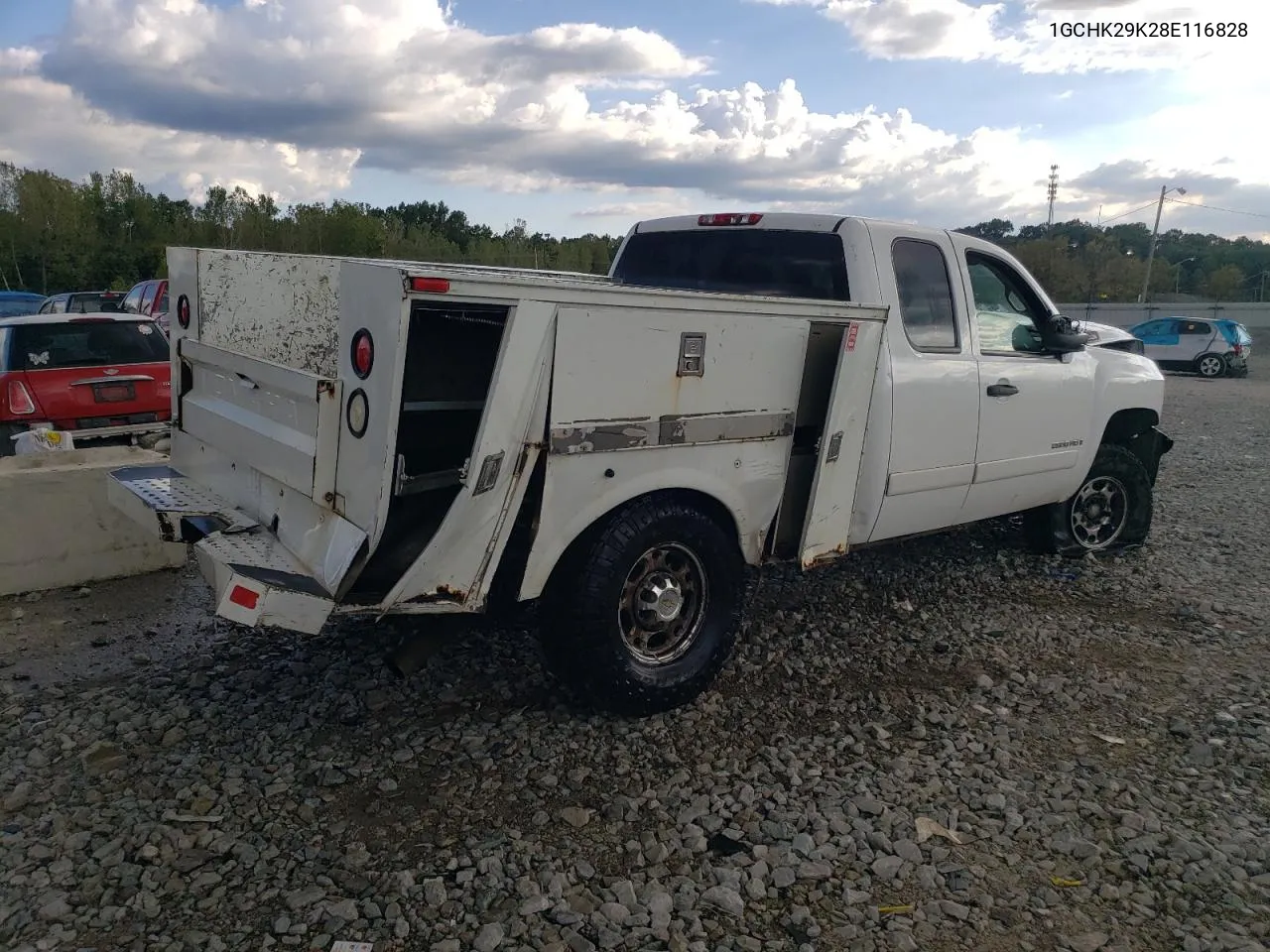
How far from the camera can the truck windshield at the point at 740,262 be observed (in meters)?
4.87

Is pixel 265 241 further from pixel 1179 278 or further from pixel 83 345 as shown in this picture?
pixel 1179 278

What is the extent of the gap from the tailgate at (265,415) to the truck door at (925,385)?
8.78ft

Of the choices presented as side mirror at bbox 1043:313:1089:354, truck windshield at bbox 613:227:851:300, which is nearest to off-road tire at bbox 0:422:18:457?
truck windshield at bbox 613:227:851:300

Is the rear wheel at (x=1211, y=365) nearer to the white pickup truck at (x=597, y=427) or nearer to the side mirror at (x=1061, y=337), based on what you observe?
the side mirror at (x=1061, y=337)

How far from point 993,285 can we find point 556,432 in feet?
11.1

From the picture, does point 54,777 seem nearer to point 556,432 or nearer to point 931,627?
point 556,432

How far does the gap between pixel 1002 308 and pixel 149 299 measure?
16602mm

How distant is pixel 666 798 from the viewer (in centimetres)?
357

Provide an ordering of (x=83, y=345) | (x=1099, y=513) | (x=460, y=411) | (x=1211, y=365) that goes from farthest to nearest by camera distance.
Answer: (x=1211, y=365) → (x=83, y=345) → (x=1099, y=513) → (x=460, y=411)

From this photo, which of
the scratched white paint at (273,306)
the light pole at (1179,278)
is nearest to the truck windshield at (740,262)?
the scratched white paint at (273,306)

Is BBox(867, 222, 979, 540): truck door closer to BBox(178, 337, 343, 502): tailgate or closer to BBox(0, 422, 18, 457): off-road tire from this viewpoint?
BBox(178, 337, 343, 502): tailgate

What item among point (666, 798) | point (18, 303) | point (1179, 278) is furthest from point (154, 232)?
point (1179, 278)

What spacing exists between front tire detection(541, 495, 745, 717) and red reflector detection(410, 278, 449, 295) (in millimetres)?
1201

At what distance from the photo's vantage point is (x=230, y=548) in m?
3.64
